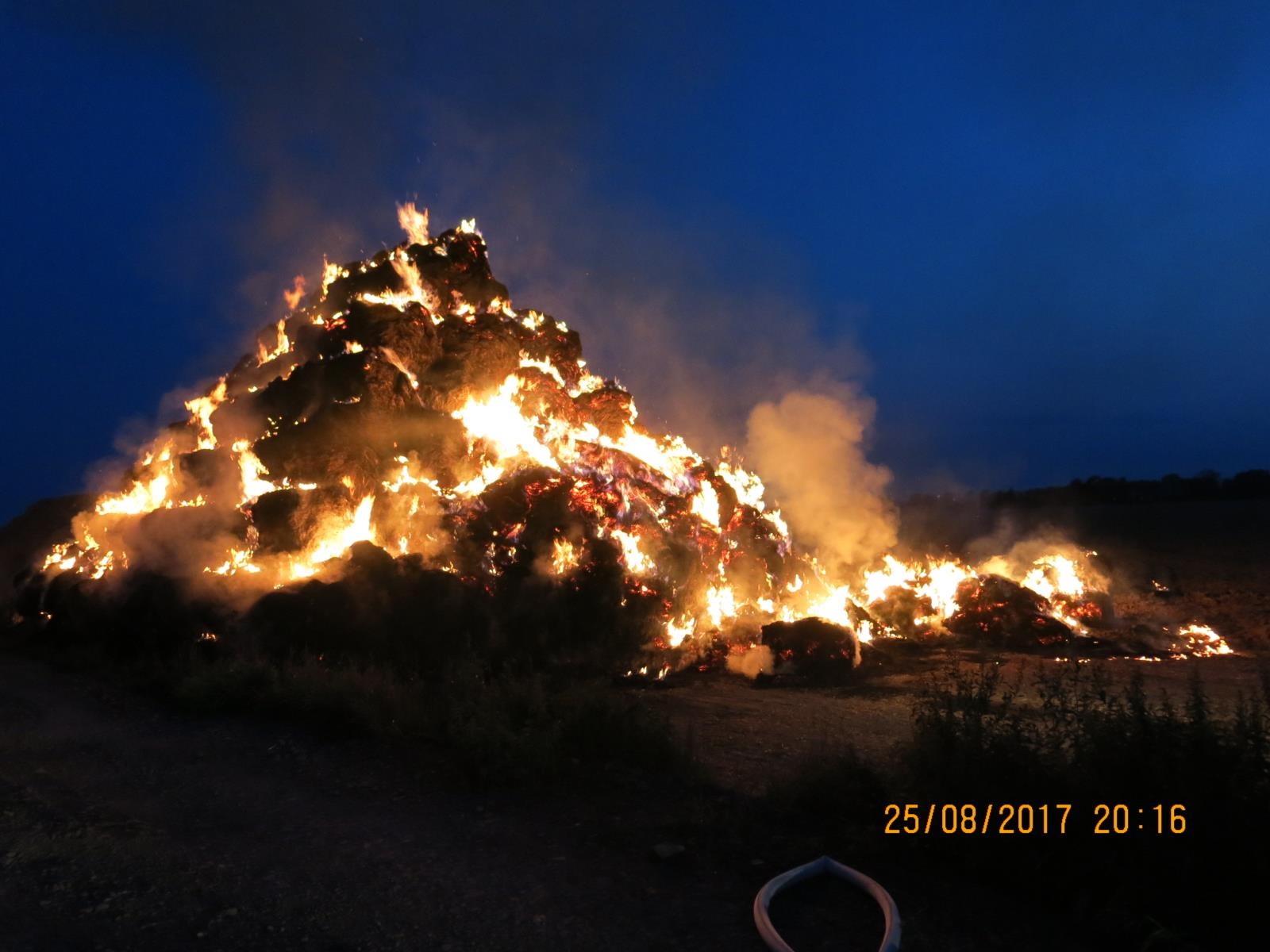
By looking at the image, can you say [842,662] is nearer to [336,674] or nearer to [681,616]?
[681,616]

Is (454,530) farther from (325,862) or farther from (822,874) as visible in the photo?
(822,874)

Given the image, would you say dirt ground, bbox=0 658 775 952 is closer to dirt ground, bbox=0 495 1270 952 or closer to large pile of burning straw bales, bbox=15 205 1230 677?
dirt ground, bbox=0 495 1270 952

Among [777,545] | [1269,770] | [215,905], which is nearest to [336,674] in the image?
[215,905]

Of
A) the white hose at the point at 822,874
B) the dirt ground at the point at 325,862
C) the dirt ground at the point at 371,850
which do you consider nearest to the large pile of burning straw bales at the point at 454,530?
the dirt ground at the point at 371,850

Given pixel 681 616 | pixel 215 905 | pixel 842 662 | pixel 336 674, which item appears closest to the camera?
pixel 215 905

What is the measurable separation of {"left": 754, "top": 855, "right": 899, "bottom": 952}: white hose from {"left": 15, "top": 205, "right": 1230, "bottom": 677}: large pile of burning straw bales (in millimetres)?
7508

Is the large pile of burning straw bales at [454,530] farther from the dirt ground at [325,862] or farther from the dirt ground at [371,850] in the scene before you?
the dirt ground at [325,862]

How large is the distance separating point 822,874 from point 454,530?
9.36 m

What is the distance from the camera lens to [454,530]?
Result: 13.5 metres

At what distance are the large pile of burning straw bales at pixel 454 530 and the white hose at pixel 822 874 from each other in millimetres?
7508

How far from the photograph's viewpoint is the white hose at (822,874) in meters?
4.21

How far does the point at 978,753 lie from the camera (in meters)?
5.41

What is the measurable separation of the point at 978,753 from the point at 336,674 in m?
6.59

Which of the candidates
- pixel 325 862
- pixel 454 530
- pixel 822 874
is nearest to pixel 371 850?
pixel 325 862
